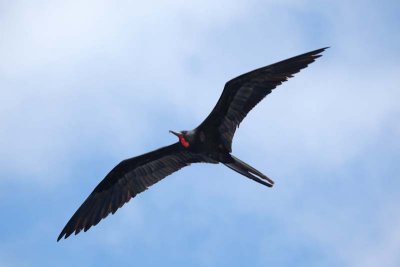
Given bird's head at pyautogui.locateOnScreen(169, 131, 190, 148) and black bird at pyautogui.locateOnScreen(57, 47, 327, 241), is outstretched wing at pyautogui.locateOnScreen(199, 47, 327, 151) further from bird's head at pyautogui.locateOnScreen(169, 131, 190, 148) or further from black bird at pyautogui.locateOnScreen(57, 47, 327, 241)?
bird's head at pyautogui.locateOnScreen(169, 131, 190, 148)

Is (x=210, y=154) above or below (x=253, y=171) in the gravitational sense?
above

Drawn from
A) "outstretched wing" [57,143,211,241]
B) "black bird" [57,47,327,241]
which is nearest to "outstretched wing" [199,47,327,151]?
"black bird" [57,47,327,241]

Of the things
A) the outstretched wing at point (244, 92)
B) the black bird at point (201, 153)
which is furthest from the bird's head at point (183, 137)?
the outstretched wing at point (244, 92)

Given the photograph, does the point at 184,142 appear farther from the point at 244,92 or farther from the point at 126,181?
the point at 126,181

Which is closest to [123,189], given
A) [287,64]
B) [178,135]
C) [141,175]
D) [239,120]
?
[141,175]

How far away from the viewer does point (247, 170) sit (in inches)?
532

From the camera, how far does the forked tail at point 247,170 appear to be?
13.3 m

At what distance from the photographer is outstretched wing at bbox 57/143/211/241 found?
15.1 meters

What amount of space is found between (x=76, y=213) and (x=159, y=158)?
211 cm

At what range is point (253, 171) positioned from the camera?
13.4 metres

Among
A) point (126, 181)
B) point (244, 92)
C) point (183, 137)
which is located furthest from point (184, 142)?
point (126, 181)

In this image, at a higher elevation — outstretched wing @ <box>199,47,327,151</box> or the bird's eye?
the bird's eye

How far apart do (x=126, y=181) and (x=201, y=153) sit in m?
2.05

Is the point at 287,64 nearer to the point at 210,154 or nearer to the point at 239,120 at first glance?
the point at 239,120
